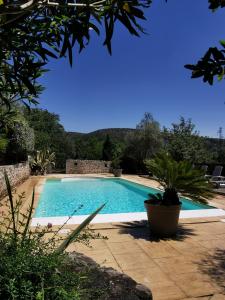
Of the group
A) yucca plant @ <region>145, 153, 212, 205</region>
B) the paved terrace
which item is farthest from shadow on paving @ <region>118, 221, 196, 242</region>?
yucca plant @ <region>145, 153, 212, 205</region>

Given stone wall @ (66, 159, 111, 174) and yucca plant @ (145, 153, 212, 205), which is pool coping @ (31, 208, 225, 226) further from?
stone wall @ (66, 159, 111, 174)

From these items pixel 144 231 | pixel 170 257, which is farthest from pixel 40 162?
pixel 170 257

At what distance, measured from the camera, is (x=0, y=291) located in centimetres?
183

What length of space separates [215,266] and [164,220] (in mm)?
1453

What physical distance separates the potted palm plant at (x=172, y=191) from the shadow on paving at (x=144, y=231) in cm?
15

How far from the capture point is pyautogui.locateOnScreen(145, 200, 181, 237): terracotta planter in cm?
537

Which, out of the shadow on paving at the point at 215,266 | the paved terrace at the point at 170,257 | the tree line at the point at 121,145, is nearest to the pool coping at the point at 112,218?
the paved terrace at the point at 170,257

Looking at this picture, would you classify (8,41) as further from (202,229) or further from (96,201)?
(96,201)

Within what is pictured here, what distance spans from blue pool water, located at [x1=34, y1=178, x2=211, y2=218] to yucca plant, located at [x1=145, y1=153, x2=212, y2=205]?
3.34 meters

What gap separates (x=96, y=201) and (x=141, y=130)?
11944 millimetres

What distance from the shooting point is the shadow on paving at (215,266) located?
3.64 meters

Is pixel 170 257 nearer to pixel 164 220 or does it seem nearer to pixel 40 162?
pixel 164 220

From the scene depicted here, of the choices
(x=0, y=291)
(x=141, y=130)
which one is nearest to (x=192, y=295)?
(x=0, y=291)

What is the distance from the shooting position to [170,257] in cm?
436
